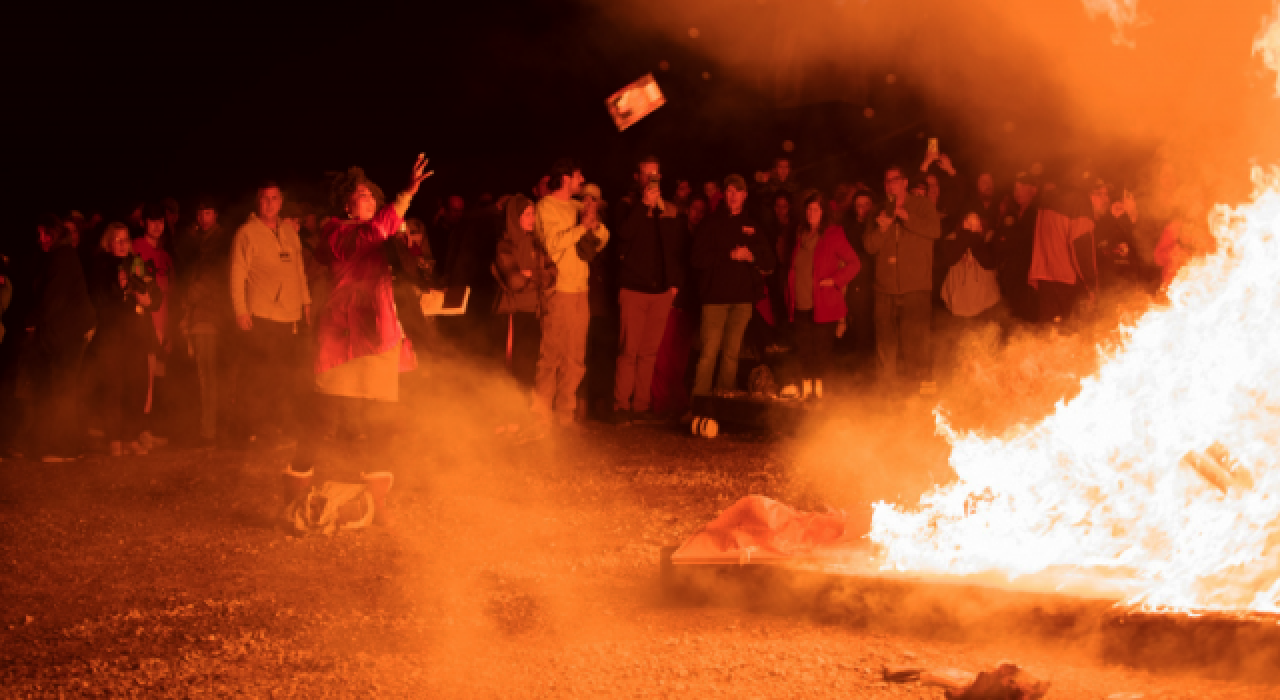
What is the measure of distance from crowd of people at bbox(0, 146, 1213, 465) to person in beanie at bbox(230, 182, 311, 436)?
0.06ft

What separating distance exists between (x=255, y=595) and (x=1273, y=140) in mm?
11756

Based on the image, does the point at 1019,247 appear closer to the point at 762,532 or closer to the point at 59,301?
the point at 762,532

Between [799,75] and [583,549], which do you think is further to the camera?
[799,75]

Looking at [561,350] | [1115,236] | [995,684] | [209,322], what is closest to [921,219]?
[1115,236]

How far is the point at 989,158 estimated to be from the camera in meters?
13.5

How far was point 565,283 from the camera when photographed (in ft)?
31.3

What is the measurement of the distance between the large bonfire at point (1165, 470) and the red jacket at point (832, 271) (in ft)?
18.1

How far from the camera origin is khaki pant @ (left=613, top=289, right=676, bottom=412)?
34.6 ft

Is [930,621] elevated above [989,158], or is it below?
below

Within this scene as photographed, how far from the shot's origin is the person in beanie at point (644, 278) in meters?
10.4

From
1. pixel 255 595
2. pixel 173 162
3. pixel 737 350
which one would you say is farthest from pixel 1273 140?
pixel 173 162

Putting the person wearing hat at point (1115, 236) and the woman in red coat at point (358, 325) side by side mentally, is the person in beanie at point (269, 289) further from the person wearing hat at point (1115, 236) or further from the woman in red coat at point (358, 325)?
the person wearing hat at point (1115, 236)

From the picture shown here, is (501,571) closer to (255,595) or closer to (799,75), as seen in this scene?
(255,595)

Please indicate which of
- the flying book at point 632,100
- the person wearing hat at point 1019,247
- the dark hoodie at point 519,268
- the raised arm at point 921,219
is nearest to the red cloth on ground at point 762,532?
the dark hoodie at point 519,268
